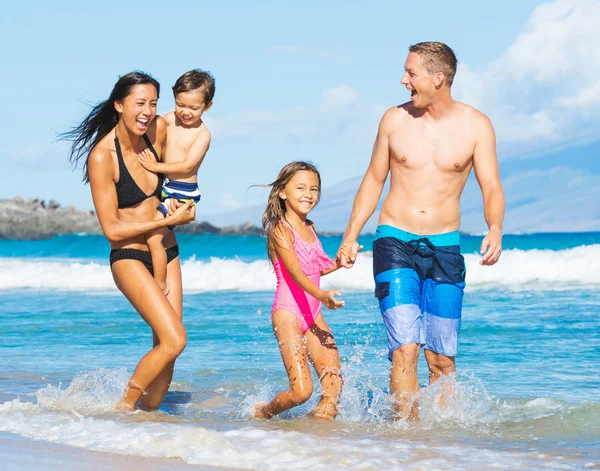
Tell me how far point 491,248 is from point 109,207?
2.46 m

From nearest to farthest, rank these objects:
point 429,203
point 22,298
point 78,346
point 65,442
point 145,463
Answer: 1. point 145,463
2. point 65,442
3. point 429,203
4. point 78,346
5. point 22,298

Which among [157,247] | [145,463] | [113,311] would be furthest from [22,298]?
[145,463]

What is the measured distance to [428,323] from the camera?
5.83 metres

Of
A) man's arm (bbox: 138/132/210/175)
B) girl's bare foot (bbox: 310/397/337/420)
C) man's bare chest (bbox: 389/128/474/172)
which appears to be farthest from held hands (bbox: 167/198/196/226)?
girl's bare foot (bbox: 310/397/337/420)

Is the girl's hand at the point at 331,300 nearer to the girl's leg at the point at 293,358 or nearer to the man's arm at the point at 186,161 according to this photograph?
the girl's leg at the point at 293,358

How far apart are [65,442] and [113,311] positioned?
9374mm

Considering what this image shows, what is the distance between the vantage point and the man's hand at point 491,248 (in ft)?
17.6

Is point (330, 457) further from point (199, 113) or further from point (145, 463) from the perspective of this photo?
point (199, 113)

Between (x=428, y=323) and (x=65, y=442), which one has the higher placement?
(x=428, y=323)

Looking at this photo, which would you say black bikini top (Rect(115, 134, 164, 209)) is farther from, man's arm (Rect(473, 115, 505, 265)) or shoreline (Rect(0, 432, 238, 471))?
man's arm (Rect(473, 115, 505, 265))

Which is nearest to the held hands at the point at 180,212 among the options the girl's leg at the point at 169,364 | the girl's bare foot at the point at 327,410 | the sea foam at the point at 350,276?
the girl's leg at the point at 169,364

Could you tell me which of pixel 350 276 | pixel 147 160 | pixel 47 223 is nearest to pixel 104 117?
pixel 147 160

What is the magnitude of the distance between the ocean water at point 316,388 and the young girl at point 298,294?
0.78ft

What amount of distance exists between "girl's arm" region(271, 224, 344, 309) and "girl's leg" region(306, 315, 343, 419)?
415 millimetres
